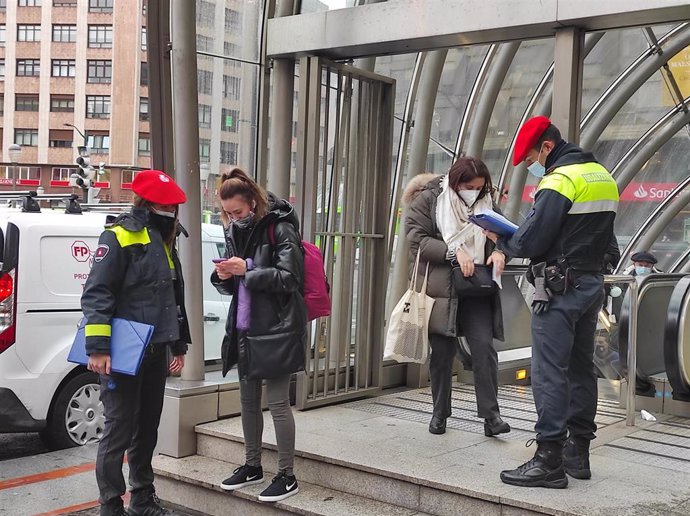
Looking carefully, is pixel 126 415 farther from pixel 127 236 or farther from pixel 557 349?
pixel 557 349

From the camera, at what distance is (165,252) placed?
4852mm

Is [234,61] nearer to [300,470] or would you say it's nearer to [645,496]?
[300,470]

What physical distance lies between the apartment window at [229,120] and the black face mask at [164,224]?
1.92 metres

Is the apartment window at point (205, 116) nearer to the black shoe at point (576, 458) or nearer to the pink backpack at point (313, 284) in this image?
the pink backpack at point (313, 284)

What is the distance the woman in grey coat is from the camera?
538 cm

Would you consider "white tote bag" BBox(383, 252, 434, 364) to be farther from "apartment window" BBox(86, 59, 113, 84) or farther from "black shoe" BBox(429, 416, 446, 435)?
"apartment window" BBox(86, 59, 113, 84)

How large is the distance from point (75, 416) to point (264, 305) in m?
3.37

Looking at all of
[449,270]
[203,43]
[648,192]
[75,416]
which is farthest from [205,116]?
[648,192]

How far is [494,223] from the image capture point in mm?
4516

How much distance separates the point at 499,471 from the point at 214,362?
2652 millimetres

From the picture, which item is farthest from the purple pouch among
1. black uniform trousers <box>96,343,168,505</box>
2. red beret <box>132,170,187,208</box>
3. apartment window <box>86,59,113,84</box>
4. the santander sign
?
apartment window <box>86,59,113,84</box>

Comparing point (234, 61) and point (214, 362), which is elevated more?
point (234, 61)

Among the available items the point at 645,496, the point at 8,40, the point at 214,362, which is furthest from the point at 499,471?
the point at 8,40

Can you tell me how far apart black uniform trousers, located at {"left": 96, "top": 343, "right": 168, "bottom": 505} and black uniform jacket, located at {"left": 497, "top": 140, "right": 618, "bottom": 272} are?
6.68 ft
